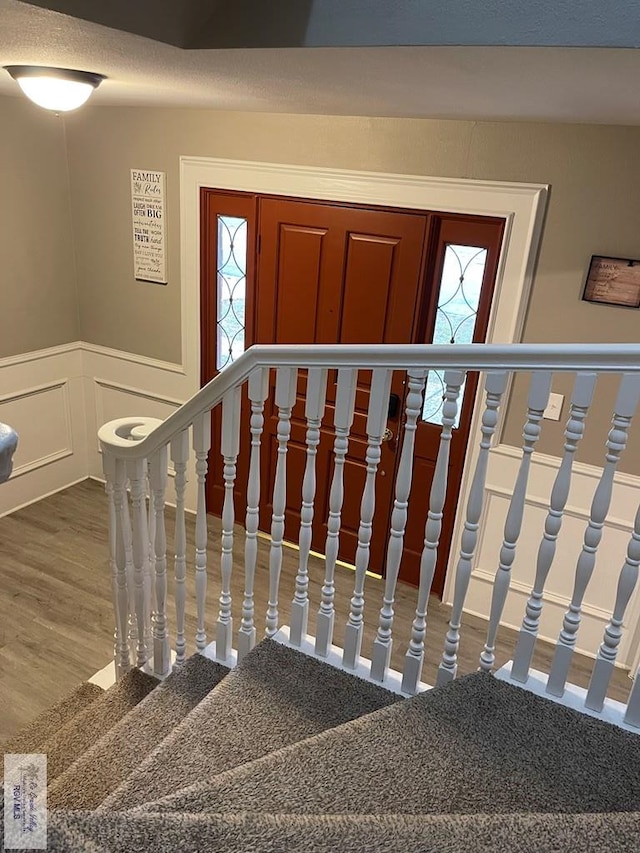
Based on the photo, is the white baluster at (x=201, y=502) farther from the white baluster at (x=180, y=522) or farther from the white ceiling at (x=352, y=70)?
the white ceiling at (x=352, y=70)

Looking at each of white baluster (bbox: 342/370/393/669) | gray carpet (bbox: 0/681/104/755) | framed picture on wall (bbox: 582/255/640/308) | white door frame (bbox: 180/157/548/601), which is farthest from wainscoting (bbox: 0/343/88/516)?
framed picture on wall (bbox: 582/255/640/308)

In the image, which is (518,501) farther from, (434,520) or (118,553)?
(118,553)

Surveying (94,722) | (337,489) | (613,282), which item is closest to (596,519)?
(337,489)

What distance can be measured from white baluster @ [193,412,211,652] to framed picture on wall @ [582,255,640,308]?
1760 millimetres

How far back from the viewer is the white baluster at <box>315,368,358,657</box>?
1.63 metres

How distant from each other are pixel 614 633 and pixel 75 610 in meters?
2.60

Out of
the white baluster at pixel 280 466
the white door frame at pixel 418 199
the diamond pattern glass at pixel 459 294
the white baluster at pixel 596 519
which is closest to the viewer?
the white baluster at pixel 596 519

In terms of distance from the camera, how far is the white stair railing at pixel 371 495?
1449mm

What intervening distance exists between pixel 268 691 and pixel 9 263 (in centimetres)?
304

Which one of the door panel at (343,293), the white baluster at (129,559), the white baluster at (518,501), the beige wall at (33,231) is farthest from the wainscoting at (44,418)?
the white baluster at (518,501)

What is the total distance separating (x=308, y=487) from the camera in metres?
1.79

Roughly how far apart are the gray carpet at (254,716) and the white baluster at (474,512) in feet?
0.67

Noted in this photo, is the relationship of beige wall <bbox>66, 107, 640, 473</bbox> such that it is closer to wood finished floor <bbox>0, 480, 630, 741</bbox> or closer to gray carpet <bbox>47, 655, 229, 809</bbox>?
wood finished floor <bbox>0, 480, 630, 741</bbox>

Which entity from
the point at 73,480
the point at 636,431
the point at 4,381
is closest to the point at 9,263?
the point at 4,381
